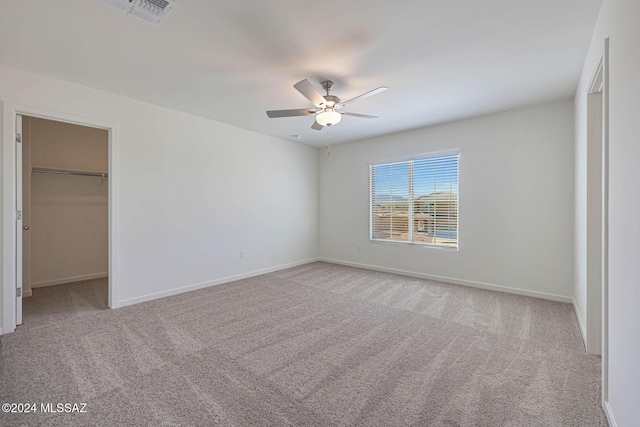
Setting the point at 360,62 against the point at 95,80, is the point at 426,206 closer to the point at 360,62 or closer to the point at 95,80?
the point at 360,62

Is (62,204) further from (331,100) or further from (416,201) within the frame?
(416,201)

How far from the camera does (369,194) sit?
5.62 m

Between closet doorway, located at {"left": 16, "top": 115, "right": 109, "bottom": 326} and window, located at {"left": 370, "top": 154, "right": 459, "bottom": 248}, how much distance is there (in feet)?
15.3

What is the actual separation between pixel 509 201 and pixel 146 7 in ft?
15.1

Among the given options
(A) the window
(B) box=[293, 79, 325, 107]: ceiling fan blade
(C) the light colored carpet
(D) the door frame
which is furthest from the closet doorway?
(A) the window

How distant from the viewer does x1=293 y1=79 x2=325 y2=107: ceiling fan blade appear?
8.10 feet

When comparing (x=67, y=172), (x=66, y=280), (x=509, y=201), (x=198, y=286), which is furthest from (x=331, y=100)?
(x=66, y=280)

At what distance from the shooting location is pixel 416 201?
501 centimetres

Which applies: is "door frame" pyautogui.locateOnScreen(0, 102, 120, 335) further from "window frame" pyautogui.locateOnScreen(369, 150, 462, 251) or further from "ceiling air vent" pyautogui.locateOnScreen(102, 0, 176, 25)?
"window frame" pyautogui.locateOnScreen(369, 150, 462, 251)

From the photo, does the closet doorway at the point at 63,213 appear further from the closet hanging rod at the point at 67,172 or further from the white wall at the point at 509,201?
the white wall at the point at 509,201

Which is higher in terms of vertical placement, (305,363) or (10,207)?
(10,207)

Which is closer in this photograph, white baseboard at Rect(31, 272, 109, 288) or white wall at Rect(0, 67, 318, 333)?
white wall at Rect(0, 67, 318, 333)

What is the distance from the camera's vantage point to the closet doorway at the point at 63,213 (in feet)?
13.1

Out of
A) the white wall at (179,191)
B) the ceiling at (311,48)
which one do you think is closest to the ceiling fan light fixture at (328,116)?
the ceiling at (311,48)
